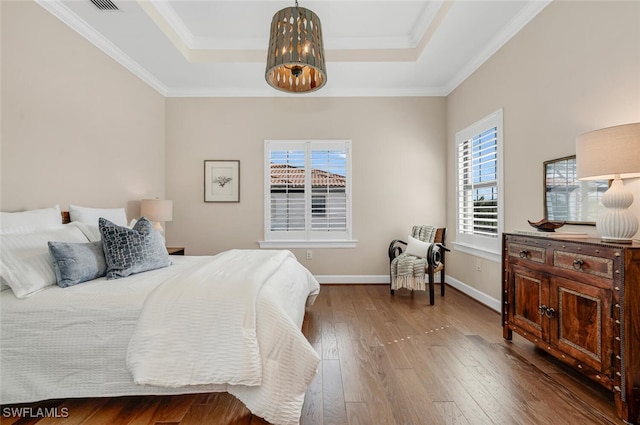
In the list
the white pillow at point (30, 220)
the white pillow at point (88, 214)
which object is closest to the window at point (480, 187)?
the white pillow at point (88, 214)

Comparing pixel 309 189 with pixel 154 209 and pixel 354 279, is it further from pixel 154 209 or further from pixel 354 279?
pixel 154 209

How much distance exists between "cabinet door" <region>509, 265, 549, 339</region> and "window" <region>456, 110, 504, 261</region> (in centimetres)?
95

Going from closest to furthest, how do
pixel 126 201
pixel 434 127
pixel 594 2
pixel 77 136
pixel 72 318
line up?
pixel 72 318
pixel 594 2
pixel 77 136
pixel 126 201
pixel 434 127

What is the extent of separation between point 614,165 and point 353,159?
312 centimetres

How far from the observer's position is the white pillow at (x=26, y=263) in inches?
68.0

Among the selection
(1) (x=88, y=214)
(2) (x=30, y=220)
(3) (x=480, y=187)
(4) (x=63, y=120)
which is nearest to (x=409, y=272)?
(3) (x=480, y=187)

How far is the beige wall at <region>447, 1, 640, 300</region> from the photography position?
2.00 metres

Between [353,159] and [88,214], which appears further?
[353,159]

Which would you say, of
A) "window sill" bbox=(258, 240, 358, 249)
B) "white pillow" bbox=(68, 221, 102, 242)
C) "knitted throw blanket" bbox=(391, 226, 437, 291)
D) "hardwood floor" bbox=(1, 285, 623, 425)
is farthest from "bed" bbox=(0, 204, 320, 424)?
"window sill" bbox=(258, 240, 358, 249)

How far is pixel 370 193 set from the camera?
453cm

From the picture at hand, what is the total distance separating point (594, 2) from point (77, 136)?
14.6ft

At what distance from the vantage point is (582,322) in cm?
179

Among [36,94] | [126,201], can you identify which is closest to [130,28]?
[36,94]

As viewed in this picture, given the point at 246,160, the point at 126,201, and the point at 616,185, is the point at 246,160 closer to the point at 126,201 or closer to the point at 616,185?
the point at 126,201
